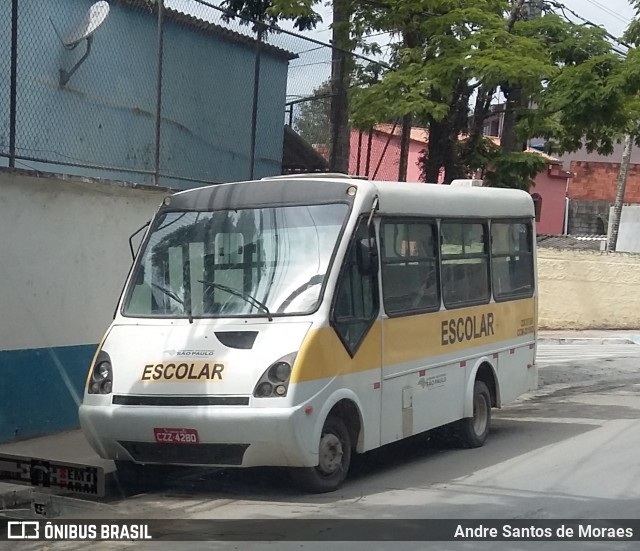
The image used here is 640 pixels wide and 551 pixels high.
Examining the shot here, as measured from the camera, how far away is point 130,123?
12.4m

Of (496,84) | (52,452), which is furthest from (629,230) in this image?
(52,452)

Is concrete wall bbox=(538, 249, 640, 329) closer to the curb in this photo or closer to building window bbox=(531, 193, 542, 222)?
building window bbox=(531, 193, 542, 222)

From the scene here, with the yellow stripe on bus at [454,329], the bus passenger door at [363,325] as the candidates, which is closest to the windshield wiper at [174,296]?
the bus passenger door at [363,325]

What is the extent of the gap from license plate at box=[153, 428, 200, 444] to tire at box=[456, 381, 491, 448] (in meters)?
3.74

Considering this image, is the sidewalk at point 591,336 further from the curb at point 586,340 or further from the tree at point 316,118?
the tree at point 316,118

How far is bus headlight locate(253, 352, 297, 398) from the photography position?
26.3 ft

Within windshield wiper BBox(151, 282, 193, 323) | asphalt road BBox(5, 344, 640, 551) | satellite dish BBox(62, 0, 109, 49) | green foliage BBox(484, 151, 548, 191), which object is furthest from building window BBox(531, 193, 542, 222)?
satellite dish BBox(62, 0, 109, 49)

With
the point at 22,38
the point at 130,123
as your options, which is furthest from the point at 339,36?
the point at 22,38

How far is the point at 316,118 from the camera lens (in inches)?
606

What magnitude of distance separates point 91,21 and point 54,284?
312 cm

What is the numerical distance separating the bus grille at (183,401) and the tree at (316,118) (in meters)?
7.69

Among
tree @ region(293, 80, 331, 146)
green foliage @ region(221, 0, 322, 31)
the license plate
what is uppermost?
green foliage @ region(221, 0, 322, 31)

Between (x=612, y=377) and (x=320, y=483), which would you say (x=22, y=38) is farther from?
(x=612, y=377)

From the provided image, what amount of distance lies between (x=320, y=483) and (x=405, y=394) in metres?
1.49
